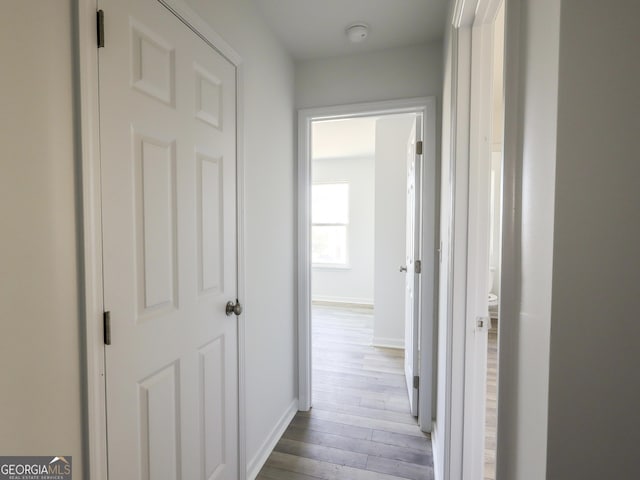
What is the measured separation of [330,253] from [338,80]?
152 inches

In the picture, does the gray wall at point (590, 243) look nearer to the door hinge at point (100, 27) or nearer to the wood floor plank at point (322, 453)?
the door hinge at point (100, 27)

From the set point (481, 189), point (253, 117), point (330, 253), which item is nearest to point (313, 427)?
point (481, 189)

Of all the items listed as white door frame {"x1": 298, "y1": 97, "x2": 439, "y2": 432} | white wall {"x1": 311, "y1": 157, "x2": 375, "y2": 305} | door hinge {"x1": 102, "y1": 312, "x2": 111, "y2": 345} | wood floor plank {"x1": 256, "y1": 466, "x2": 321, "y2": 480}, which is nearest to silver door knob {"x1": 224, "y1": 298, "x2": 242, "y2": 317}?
door hinge {"x1": 102, "y1": 312, "x2": 111, "y2": 345}

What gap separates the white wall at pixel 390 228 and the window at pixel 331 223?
208cm

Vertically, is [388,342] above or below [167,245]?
below

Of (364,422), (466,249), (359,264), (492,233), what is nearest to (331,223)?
(359,264)

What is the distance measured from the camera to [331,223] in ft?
19.1

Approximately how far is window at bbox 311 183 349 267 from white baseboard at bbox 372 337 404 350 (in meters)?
2.18

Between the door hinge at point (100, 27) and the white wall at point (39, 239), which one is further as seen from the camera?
the door hinge at point (100, 27)

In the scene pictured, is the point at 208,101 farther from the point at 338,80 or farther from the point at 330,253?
the point at 330,253

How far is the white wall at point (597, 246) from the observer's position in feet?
1.20

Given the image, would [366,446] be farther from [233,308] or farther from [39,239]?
[39,239]

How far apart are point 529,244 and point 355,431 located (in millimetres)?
2094

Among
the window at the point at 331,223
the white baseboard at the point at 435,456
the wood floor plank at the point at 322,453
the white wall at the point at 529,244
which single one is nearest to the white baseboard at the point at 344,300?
the window at the point at 331,223
